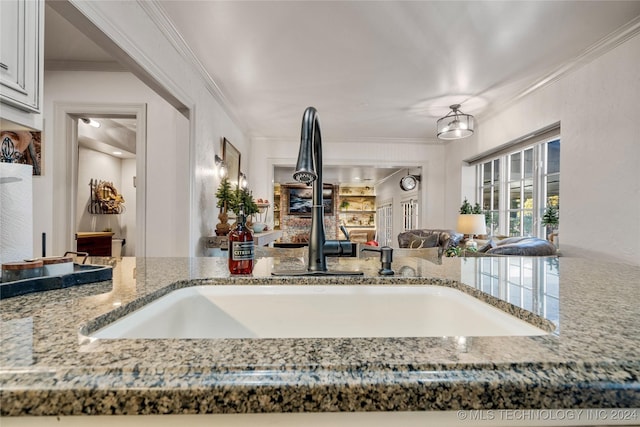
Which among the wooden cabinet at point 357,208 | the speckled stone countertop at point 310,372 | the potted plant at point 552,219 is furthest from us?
the wooden cabinet at point 357,208

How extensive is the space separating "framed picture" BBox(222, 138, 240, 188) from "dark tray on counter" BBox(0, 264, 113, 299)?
303 cm

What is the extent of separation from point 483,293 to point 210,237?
2.83 meters

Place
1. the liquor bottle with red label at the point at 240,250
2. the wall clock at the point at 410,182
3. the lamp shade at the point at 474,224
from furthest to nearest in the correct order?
the wall clock at the point at 410,182
the lamp shade at the point at 474,224
the liquor bottle with red label at the point at 240,250

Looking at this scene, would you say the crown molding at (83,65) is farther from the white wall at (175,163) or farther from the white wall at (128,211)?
the white wall at (128,211)

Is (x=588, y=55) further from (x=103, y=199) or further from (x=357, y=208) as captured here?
(x=357, y=208)

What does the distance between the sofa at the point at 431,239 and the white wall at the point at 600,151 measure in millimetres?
1457

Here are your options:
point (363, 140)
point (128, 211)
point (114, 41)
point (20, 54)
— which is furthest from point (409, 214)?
point (20, 54)

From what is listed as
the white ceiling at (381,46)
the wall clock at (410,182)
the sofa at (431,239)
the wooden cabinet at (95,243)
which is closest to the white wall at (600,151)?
the white ceiling at (381,46)

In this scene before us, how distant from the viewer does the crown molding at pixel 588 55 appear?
7.27ft

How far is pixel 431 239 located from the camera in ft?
15.0

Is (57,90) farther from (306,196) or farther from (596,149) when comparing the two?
(306,196)

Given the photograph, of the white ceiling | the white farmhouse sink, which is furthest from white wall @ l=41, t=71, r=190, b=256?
the white farmhouse sink

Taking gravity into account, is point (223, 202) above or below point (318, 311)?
above

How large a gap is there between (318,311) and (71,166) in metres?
2.97
